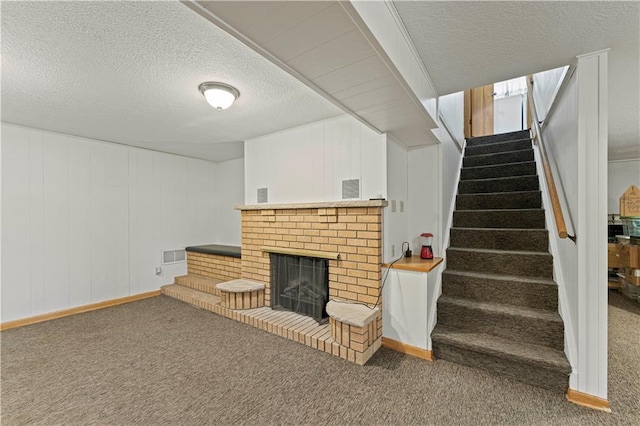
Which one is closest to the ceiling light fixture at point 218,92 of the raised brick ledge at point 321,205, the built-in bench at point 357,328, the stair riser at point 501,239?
the raised brick ledge at point 321,205

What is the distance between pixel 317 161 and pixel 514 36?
191cm

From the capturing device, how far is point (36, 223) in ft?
10.6

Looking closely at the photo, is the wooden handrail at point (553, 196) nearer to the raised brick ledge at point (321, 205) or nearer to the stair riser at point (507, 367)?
the stair riser at point (507, 367)

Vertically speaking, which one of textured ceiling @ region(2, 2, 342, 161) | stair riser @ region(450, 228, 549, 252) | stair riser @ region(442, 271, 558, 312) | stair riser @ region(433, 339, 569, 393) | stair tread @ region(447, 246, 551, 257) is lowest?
stair riser @ region(433, 339, 569, 393)

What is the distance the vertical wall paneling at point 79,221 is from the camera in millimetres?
3500

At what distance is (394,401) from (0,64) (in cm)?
359

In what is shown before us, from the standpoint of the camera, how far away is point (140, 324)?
3102mm

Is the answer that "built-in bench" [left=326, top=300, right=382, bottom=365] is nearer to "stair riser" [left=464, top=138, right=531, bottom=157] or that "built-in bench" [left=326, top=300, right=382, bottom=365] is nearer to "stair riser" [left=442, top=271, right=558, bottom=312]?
"stair riser" [left=442, top=271, right=558, bottom=312]

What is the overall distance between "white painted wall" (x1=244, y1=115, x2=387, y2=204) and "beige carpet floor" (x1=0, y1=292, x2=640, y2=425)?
62.2 inches

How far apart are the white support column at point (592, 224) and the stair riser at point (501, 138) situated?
2.81 m

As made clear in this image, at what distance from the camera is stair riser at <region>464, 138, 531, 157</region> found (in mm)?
4046

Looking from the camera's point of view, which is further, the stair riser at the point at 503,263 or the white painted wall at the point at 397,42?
the stair riser at the point at 503,263

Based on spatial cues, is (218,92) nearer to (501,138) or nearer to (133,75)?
(133,75)

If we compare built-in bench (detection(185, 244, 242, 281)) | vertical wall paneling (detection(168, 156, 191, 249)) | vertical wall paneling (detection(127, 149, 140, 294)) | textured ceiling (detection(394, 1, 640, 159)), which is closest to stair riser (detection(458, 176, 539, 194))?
textured ceiling (detection(394, 1, 640, 159))
